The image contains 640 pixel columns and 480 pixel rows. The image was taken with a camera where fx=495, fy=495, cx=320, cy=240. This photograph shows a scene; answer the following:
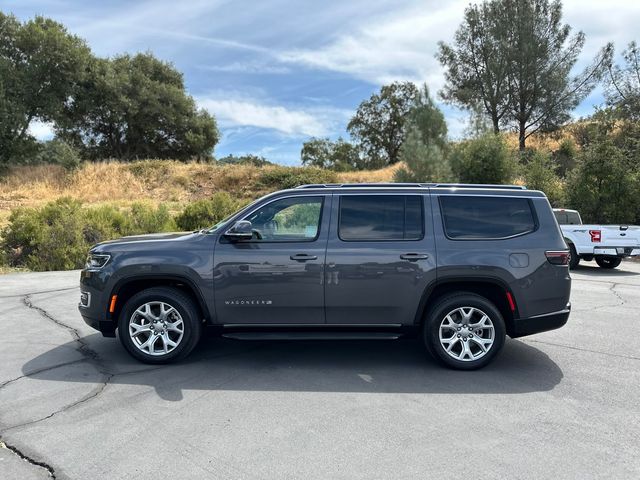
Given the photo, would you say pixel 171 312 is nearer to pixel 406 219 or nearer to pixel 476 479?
pixel 406 219

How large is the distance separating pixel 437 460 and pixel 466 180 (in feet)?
71.2

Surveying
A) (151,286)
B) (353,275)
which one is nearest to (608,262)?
(353,275)

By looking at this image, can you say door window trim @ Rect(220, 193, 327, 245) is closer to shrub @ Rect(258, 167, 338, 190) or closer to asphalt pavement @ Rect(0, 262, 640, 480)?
asphalt pavement @ Rect(0, 262, 640, 480)

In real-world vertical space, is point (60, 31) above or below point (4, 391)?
above

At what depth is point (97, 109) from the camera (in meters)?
36.3

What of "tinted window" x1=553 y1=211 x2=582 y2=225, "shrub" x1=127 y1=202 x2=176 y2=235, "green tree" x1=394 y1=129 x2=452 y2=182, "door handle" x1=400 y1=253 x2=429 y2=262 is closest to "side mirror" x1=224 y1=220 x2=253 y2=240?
"door handle" x1=400 y1=253 x2=429 y2=262

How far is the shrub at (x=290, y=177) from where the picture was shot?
30200 millimetres

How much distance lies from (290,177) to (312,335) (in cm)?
2620

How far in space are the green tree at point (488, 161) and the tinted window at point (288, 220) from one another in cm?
1945

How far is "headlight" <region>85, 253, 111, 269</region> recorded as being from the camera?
17.4 feet

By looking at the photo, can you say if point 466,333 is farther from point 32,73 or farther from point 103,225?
point 32,73

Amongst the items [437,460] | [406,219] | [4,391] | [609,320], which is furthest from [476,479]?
[609,320]

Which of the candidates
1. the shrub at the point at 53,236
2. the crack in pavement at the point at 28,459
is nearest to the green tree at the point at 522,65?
the shrub at the point at 53,236

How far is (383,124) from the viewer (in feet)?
191
